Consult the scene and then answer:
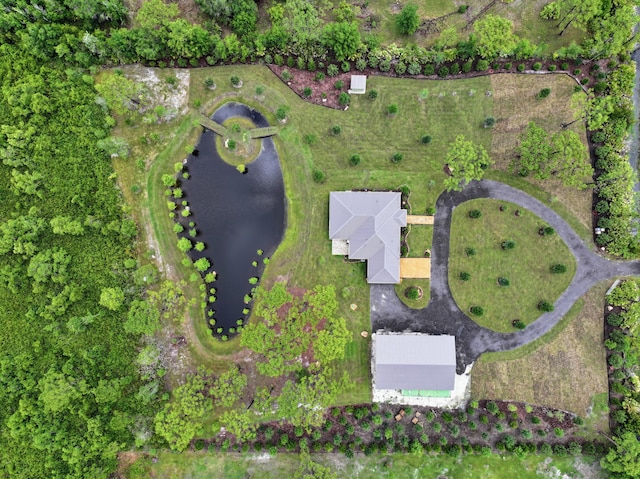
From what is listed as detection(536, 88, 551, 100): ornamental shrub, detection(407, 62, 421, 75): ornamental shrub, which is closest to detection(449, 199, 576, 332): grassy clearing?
detection(536, 88, 551, 100): ornamental shrub

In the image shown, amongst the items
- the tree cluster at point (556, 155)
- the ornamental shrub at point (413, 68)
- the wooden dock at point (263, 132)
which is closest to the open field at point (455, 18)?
the ornamental shrub at point (413, 68)

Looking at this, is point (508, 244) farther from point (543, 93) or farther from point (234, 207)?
point (234, 207)

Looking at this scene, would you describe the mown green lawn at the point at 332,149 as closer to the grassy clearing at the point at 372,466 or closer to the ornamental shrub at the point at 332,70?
the ornamental shrub at the point at 332,70

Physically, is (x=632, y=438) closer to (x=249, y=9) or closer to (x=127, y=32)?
(x=249, y=9)

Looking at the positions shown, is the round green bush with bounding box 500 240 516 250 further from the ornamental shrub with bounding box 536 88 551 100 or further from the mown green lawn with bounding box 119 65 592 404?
the ornamental shrub with bounding box 536 88 551 100

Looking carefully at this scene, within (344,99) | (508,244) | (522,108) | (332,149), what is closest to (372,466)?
(508,244)
